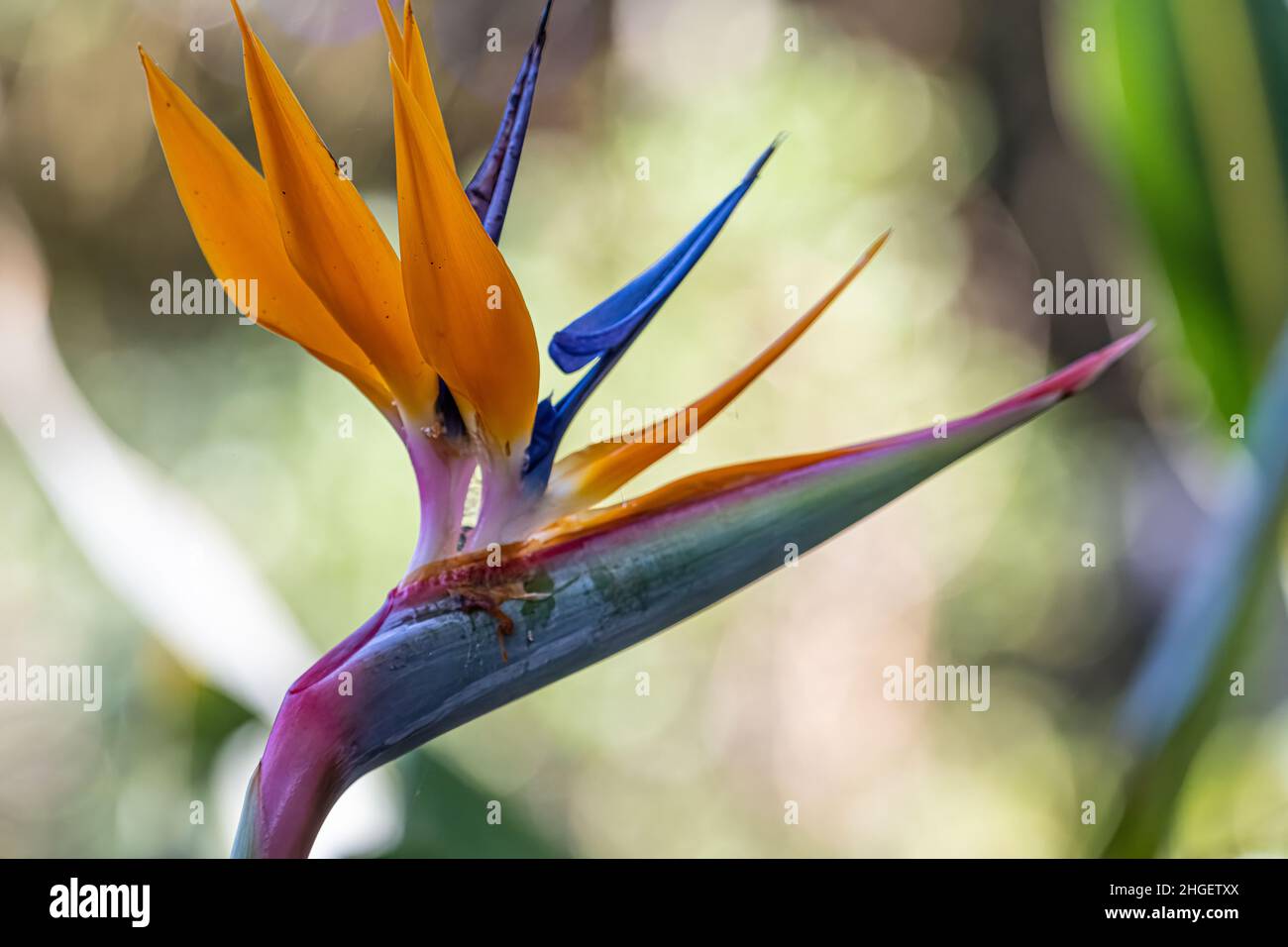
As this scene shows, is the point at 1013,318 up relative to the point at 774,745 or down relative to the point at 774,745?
up

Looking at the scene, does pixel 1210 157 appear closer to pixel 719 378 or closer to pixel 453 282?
pixel 453 282

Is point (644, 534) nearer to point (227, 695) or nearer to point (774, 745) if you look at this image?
point (227, 695)

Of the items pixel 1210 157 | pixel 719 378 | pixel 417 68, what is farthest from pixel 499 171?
pixel 719 378

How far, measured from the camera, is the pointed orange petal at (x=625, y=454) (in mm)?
528

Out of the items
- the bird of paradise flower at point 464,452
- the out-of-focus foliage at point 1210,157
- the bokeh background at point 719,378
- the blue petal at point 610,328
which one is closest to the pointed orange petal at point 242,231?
the bird of paradise flower at point 464,452

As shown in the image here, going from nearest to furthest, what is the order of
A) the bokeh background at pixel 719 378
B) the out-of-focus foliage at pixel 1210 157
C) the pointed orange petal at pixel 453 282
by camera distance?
the pointed orange petal at pixel 453 282 → the out-of-focus foliage at pixel 1210 157 → the bokeh background at pixel 719 378

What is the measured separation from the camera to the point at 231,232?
54cm

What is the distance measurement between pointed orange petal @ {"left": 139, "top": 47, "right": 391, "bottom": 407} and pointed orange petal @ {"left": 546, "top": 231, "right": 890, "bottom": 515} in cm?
13

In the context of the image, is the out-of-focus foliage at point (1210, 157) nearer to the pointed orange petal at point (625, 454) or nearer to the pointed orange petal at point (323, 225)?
the pointed orange petal at point (625, 454)

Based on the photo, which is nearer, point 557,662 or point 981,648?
point 557,662

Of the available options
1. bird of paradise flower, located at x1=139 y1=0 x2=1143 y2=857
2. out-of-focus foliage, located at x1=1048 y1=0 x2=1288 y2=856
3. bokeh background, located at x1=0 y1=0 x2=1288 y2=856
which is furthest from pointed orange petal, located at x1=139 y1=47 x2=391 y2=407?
bokeh background, located at x1=0 y1=0 x2=1288 y2=856

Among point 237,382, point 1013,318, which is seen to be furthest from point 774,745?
point 237,382

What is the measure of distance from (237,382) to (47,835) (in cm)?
101

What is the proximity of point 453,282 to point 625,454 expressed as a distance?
0.44ft
